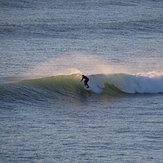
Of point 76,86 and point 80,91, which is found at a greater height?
point 76,86

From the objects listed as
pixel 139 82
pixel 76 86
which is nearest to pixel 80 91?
pixel 76 86

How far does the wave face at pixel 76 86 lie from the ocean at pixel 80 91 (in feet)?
0.17

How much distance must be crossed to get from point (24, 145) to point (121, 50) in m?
19.3

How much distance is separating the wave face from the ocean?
2.0 inches

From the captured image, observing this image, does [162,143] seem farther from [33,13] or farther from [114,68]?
[33,13]

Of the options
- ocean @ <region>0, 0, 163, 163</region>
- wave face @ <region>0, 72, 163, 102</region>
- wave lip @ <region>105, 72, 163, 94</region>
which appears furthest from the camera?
wave lip @ <region>105, 72, 163, 94</region>

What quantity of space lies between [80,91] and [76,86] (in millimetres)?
480

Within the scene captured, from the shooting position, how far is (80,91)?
2095 centimetres

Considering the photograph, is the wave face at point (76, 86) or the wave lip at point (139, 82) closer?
the wave face at point (76, 86)

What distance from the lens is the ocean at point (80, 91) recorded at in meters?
12.5

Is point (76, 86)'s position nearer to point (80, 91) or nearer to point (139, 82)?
point (80, 91)

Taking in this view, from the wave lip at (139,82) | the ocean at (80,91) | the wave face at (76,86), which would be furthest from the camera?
the wave lip at (139,82)

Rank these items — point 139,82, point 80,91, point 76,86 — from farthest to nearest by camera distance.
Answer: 1. point 139,82
2. point 76,86
3. point 80,91

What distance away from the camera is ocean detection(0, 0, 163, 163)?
12.5 meters
